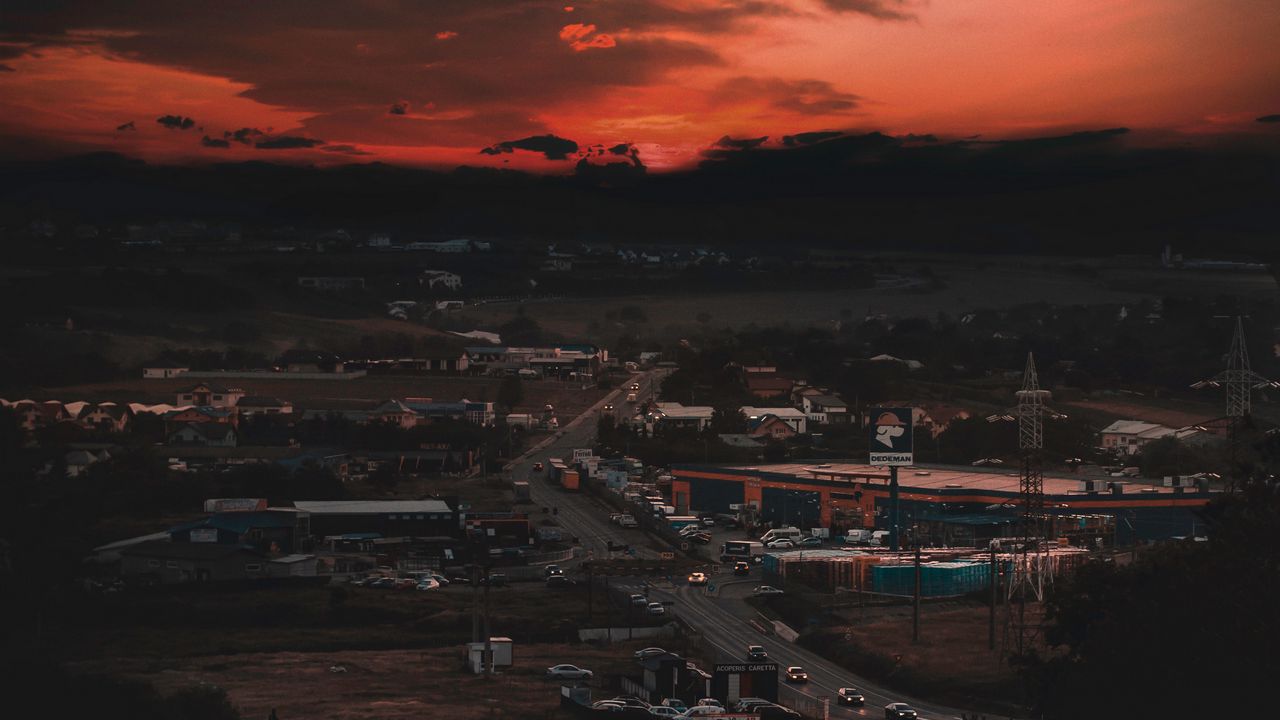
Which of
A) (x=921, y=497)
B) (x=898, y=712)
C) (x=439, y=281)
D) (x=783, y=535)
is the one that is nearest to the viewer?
(x=898, y=712)

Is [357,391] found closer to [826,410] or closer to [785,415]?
[785,415]

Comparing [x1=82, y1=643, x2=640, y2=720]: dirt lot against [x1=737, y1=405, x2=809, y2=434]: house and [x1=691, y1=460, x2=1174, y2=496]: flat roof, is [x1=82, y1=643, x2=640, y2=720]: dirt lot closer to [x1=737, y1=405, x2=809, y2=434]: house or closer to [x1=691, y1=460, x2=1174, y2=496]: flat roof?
[x1=691, y1=460, x2=1174, y2=496]: flat roof

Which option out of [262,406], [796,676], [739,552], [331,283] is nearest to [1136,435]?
[739,552]

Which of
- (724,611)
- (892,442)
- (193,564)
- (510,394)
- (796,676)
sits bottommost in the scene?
(724,611)

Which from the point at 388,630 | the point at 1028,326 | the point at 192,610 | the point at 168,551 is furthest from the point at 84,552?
the point at 1028,326

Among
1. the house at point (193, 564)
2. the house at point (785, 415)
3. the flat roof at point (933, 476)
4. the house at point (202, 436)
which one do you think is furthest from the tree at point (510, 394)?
the house at point (193, 564)

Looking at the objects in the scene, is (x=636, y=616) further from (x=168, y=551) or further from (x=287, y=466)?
(x=287, y=466)

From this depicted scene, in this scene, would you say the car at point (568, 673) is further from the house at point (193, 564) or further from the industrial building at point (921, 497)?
the industrial building at point (921, 497)
